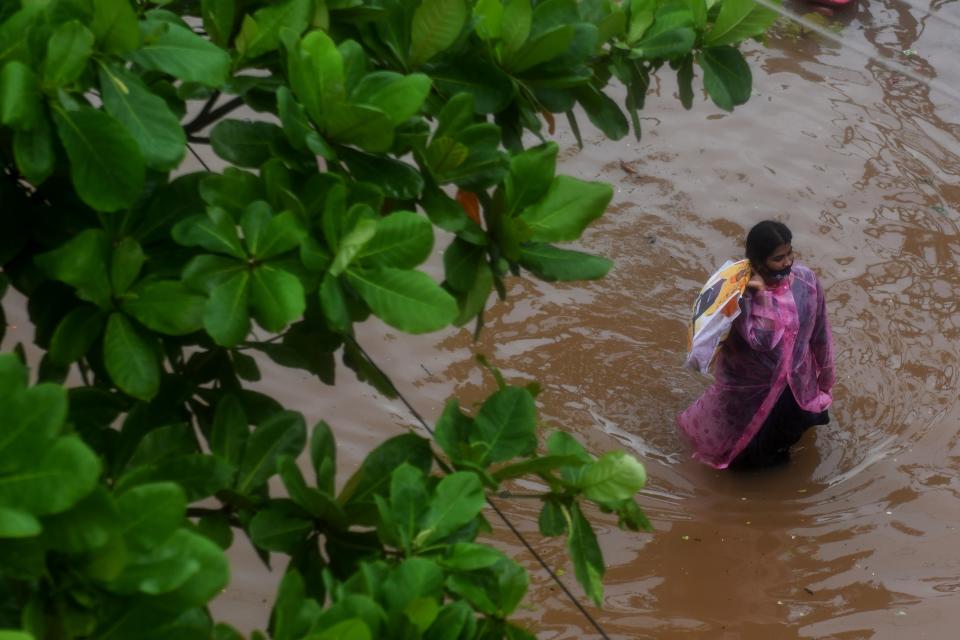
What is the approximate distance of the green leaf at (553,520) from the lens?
1.74 meters

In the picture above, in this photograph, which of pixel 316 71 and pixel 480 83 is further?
pixel 480 83

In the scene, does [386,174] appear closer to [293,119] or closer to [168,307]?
[293,119]

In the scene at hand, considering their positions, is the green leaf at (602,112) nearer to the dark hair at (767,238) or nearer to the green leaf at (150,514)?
the green leaf at (150,514)

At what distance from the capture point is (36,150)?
4.63 feet

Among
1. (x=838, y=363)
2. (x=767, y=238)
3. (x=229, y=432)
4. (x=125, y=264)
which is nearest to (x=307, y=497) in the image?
(x=229, y=432)

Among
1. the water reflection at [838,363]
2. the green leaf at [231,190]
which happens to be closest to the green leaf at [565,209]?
the green leaf at [231,190]

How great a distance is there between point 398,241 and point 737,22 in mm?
1001

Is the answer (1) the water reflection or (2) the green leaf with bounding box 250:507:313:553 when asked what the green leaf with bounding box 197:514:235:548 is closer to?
(2) the green leaf with bounding box 250:507:313:553

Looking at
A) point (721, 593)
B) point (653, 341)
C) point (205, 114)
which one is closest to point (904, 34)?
point (653, 341)

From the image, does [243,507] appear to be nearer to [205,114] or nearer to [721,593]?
[205,114]

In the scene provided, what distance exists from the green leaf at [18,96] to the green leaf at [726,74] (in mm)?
1270

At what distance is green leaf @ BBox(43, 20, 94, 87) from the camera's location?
1.37m

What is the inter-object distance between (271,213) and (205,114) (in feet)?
2.00

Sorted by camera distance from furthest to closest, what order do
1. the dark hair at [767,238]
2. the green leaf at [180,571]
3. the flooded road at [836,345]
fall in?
the flooded road at [836,345]
the dark hair at [767,238]
the green leaf at [180,571]
